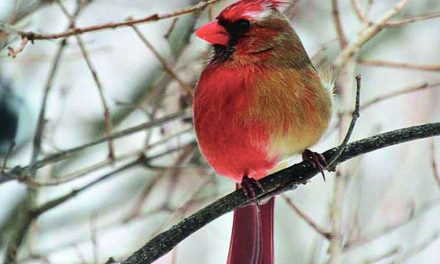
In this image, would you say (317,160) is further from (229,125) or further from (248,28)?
(248,28)

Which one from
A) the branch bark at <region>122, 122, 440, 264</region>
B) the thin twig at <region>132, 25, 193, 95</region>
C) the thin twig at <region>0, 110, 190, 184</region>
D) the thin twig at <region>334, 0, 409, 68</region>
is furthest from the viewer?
the thin twig at <region>334, 0, 409, 68</region>

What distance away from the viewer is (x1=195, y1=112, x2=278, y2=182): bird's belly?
6.73ft

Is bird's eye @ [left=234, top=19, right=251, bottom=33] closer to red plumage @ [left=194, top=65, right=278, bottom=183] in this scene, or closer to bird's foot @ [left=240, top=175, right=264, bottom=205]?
red plumage @ [left=194, top=65, right=278, bottom=183]

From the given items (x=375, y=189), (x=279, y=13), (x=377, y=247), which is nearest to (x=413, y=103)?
(x=375, y=189)

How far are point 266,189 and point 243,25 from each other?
495 millimetres

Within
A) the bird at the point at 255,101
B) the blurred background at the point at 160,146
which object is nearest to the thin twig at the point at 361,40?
the blurred background at the point at 160,146

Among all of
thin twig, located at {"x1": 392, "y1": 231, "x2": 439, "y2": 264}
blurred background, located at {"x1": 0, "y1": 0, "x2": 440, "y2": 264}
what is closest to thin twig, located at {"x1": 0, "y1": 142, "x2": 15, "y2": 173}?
blurred background, located at {"x1": 0, "y1": 0, "x2": 440, "y2": 264}

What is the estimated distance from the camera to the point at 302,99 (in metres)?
2.08

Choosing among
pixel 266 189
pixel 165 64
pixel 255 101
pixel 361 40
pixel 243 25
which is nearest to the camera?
pixel 266 189

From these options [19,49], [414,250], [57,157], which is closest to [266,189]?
[19,49]

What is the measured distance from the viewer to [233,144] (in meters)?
2.09

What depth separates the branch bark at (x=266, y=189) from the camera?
168 centimetres

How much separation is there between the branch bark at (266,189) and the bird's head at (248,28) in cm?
42

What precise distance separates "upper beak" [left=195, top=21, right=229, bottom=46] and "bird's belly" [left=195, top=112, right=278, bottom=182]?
204mm
